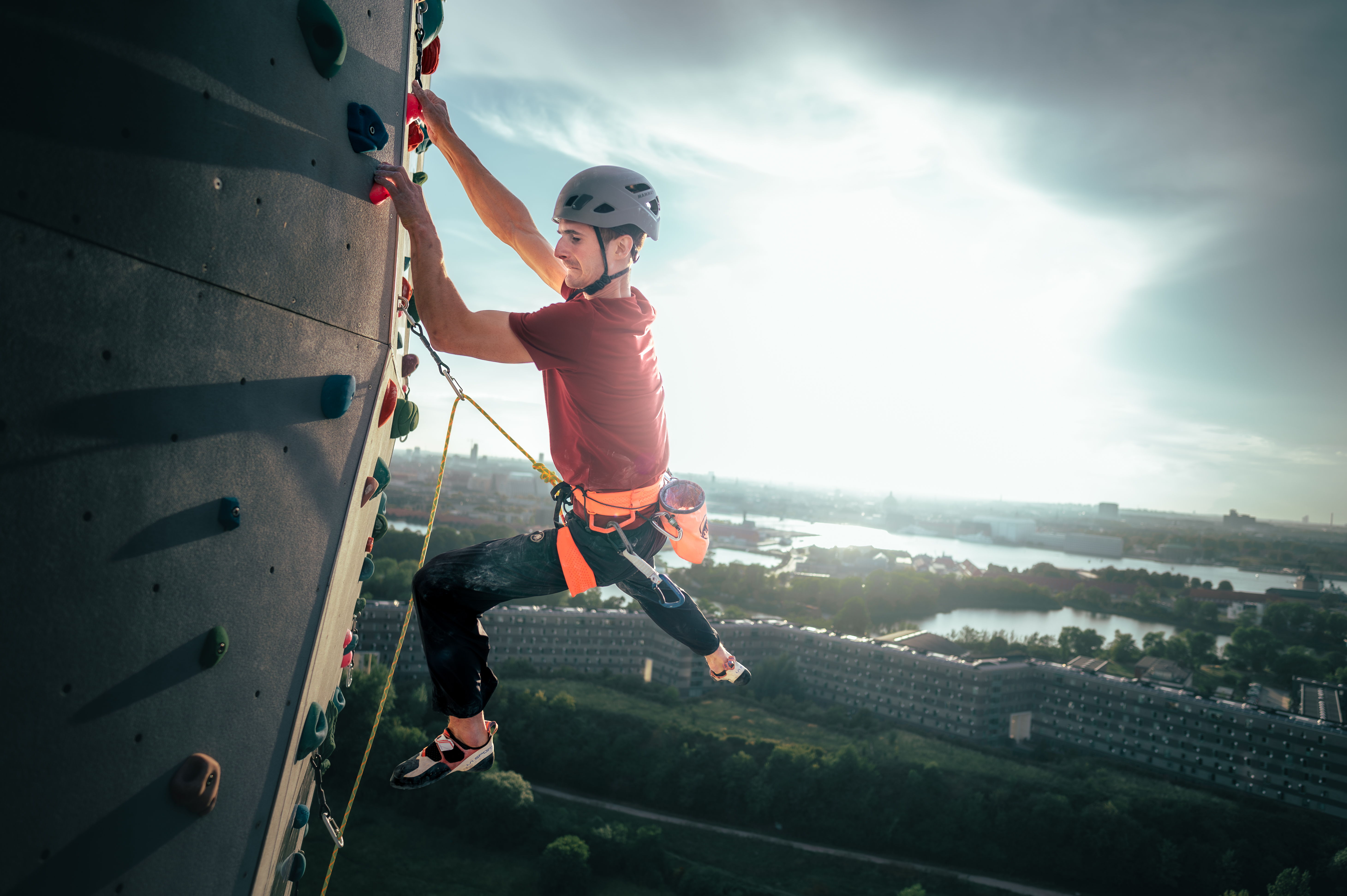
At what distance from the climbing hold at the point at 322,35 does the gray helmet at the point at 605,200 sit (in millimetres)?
971

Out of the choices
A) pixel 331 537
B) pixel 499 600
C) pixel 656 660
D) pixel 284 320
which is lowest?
pixel 656 660

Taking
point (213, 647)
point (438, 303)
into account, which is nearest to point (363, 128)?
point (438, 303)

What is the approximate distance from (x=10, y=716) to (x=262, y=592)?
0.65 metres

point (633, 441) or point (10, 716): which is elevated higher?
point (633, 441)

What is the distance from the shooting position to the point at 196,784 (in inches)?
72.6

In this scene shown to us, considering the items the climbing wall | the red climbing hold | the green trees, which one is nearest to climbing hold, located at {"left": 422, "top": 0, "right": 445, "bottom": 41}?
the climbing wall

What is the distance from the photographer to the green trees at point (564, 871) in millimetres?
24375

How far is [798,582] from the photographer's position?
65.3 m

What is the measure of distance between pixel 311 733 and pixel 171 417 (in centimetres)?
129

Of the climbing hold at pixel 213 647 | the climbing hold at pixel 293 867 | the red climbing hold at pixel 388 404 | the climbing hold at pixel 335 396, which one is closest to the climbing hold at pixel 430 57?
the red climbing hold at pixel 388 404

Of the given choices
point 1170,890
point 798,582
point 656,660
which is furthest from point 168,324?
point 798,582

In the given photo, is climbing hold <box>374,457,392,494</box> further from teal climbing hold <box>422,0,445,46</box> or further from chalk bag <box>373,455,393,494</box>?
teal climbing hold <box>422,0,445,46</box>

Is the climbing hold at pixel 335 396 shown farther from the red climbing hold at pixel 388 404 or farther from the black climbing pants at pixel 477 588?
the black climbing pants at pixel 477 588

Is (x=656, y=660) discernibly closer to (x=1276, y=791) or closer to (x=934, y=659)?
(x=934, y=659)
